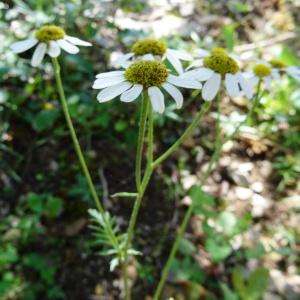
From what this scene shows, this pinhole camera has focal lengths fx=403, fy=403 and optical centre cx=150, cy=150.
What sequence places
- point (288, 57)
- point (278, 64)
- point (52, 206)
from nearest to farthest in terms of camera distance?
point (278, 64), point (52, 206), point (288, 57)

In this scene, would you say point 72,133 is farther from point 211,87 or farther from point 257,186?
point 257,186

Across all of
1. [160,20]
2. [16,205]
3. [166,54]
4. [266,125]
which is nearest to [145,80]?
[166,54]

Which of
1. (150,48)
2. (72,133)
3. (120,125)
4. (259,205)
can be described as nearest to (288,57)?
(259,205)

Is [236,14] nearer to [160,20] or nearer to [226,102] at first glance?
[160,20]

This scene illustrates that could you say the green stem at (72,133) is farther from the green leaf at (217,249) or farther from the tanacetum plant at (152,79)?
the green leaf at (217,249)

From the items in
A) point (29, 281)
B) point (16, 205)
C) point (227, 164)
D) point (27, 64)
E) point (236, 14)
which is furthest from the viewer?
point (236, 14)

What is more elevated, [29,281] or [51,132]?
[51,132]

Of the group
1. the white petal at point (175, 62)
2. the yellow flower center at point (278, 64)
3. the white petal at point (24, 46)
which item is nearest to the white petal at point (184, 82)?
the white petal at point (175, 62)
